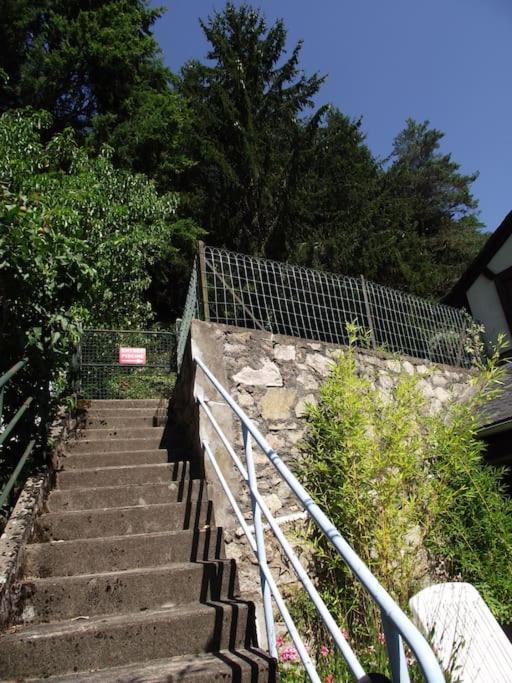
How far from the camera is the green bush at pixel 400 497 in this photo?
3535 mm

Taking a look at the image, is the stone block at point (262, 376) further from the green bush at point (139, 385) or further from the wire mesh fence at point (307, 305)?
the green bush at point (139, 385)

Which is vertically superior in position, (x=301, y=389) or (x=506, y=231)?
(x=506, y=231)

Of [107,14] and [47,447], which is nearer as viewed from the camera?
[47,447]

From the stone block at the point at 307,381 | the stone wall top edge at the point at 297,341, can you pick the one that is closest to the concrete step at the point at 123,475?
the stone wall top edge at the point at 297,341

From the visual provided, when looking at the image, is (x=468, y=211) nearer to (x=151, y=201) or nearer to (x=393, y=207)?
(x=393, y=207)

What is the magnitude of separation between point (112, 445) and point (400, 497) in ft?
8.21

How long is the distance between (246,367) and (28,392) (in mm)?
1687

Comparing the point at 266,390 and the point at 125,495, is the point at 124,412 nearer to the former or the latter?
the point at 266,390

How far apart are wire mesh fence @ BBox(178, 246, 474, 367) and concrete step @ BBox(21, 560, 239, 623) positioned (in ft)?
7.48

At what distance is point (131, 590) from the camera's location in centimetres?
265

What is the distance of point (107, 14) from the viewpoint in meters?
13.8

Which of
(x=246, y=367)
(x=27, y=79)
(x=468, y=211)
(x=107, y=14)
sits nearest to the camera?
(x=246, y=367)

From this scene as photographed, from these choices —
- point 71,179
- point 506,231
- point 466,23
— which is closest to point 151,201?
point 71,179

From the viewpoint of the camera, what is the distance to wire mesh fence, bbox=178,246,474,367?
4.73 metres
